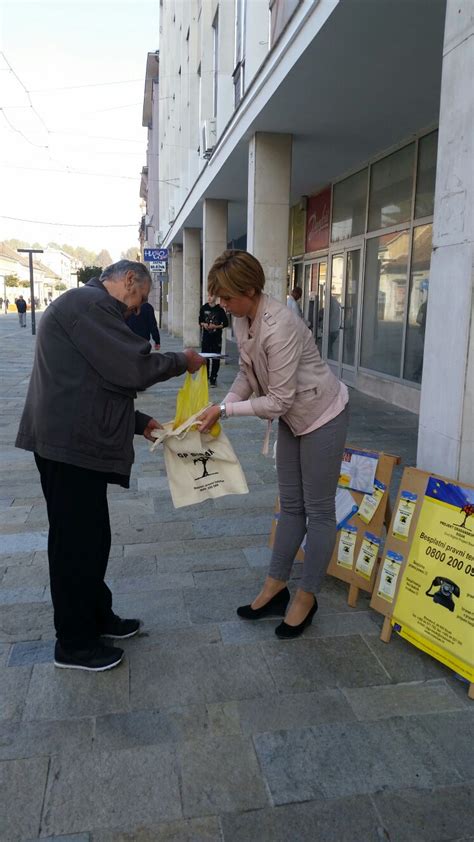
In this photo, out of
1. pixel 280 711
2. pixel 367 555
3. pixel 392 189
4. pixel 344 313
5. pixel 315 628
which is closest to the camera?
pixel 280 711

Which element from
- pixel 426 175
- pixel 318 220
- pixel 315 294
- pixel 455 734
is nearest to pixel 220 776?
pixel 455 734

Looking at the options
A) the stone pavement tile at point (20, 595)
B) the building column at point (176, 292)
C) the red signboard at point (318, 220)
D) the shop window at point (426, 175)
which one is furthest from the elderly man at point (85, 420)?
the building column at point (176, 292)

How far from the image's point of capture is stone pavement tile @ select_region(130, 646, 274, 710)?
102 inches

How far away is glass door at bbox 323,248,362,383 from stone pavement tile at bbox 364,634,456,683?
29.1 feet

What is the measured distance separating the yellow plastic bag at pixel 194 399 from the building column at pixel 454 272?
1.07 metres

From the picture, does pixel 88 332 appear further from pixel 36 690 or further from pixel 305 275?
pixel 305 275

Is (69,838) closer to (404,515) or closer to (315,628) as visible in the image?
(315,628)

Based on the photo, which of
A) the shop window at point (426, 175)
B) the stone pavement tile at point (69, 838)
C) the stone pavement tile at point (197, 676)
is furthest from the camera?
the shop window at point (426, 175)

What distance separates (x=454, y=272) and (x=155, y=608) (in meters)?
2.18

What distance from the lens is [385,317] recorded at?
10.3m

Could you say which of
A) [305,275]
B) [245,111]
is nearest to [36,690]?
[245,111]

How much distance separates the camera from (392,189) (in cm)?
998

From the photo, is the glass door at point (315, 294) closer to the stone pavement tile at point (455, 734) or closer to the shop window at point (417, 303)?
the shop window at point (417, 303)

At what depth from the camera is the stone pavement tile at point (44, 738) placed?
2268mm
